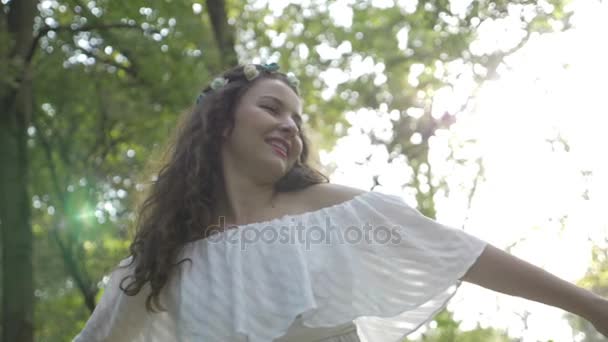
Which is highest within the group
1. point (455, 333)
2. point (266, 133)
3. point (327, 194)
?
point (266, 133)

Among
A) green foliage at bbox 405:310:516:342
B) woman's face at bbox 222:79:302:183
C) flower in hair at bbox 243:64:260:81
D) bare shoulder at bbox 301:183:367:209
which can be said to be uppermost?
flower in hair at bbox 243:64:260:81

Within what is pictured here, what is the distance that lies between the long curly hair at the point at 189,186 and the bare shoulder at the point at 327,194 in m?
0.06

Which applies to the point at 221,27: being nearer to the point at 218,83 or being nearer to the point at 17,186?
the point at 17,186

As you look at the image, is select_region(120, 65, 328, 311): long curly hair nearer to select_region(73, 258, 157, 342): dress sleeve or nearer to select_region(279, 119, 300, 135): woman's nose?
select_region(73, 258, 157, 342): dress sleeve

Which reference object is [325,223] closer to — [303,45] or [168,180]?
[168,180]

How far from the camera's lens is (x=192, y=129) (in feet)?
9.19

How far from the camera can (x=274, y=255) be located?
227 centimetres

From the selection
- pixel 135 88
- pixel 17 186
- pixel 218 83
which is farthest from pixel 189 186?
pixel 135 88

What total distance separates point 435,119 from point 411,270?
5645 mm

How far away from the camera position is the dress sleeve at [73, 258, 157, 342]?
7.77 feet

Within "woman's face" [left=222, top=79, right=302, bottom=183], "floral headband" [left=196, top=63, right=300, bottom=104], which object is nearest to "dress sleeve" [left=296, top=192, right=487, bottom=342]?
"woman's face" [left=222, top=79, right=302, bottom=183]

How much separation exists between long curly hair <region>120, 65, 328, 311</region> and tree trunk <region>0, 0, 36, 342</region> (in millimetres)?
3419

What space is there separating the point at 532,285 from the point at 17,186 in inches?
200

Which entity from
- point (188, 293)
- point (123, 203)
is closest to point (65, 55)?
point (123, 203)
